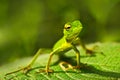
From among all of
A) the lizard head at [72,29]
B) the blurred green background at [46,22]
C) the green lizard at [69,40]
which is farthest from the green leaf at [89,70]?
the blurred green background at [46,22]

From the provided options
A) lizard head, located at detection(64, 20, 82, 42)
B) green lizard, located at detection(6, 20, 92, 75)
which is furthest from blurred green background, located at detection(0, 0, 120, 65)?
lizard head, located at detection(64, 20, 82, 42)

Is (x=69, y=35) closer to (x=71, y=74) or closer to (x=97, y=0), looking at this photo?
(x=71, y=74)

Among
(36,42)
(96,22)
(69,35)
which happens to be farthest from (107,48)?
(36,42)

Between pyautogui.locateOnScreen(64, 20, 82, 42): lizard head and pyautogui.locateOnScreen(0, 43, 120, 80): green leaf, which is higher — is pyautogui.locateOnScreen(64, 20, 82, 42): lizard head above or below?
above

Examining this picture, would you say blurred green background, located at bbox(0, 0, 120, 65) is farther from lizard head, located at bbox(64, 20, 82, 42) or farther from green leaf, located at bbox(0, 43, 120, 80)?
lizard head, located at bbox(64, 20, 82, 42)

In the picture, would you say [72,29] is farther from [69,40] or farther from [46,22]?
[46,22]
